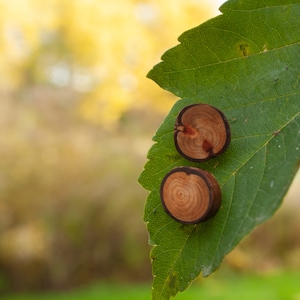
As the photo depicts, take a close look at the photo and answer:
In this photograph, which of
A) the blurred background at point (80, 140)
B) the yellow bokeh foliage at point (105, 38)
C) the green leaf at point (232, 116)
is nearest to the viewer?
the green leaf at point (232, 116)

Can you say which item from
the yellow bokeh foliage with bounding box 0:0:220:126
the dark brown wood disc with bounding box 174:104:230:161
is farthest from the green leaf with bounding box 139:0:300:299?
the yellow bokeh foliage with bounding box 0:0:220:126

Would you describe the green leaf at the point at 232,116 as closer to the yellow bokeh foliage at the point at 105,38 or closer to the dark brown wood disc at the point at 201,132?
the dark brown wood disc at the point at 201,132

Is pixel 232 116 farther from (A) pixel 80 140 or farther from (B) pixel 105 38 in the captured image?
(A) pixel 80 140

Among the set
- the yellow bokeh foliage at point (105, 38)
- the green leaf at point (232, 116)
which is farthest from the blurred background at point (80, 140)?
the green leaf at point (232, 116)

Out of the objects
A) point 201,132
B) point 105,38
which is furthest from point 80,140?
point 201,132

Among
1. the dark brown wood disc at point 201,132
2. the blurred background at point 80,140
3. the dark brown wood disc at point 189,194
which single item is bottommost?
the dark brown wood disc at point 189,194

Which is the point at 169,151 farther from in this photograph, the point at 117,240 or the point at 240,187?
the point at 117,240
